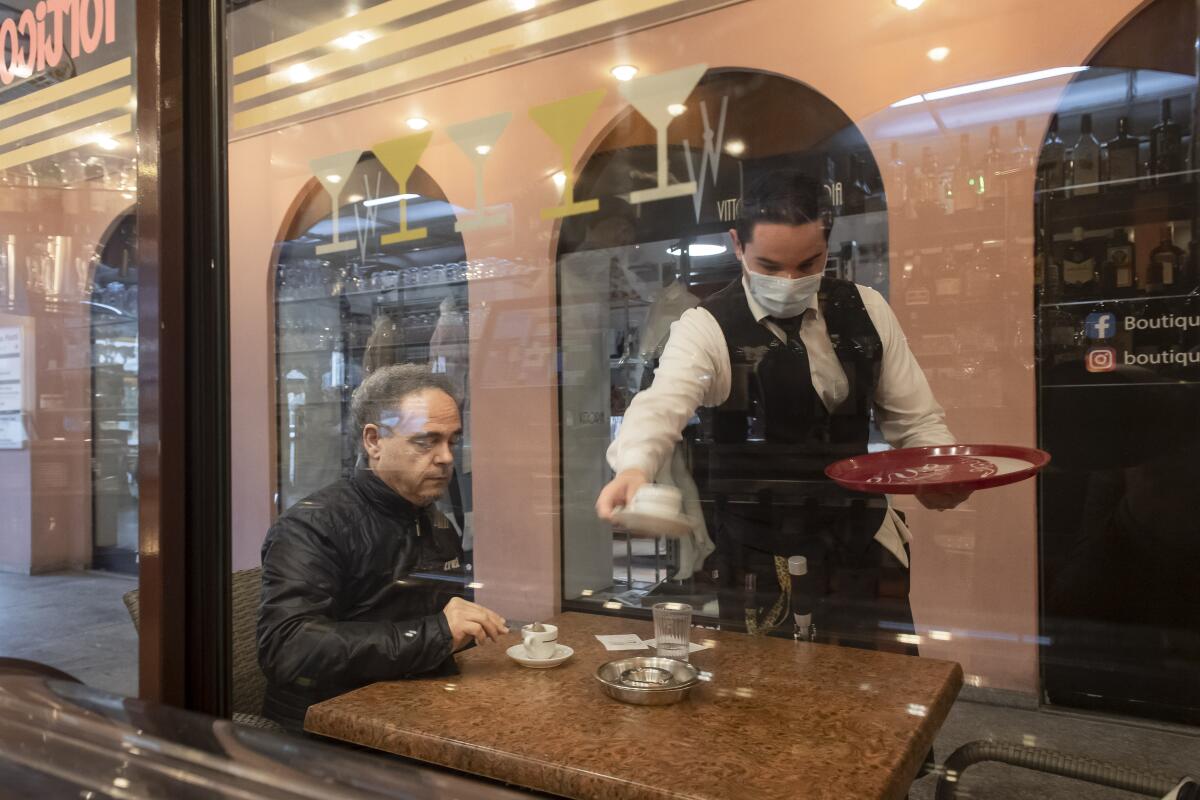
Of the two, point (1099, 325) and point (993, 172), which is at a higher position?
point (993, 172)

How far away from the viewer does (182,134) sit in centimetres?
124

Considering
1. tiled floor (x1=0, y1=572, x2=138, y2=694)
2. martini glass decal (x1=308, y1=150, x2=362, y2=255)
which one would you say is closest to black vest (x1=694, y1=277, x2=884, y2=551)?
martini glass decal (x1=308, y1=150, x2=362, y2=255)

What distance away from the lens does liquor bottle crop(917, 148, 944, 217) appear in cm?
141

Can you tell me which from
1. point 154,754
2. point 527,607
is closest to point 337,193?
point 527,607

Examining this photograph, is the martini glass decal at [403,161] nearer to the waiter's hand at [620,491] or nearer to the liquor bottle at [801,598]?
the waiter's hand at [620,491]

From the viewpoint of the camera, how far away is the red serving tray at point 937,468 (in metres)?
1.34

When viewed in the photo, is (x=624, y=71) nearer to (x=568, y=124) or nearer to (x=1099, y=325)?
(x=568, y=124)

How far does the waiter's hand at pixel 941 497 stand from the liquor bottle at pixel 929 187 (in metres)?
0.49

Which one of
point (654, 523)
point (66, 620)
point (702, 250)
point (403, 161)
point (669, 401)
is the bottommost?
point (66, 620)

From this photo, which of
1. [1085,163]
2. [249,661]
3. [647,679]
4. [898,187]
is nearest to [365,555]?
[249,661]

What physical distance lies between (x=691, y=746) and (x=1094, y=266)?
38.7 inches

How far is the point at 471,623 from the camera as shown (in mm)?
1653

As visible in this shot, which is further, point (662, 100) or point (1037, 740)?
point (662, 100)

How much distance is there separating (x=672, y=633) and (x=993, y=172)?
3.23ft
